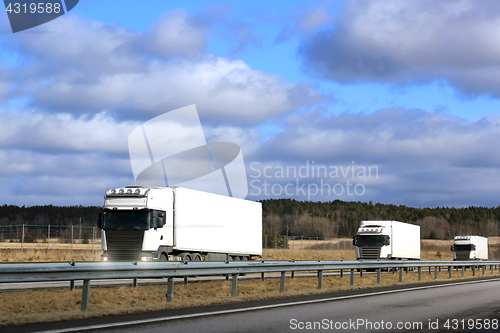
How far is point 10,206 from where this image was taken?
479 ft

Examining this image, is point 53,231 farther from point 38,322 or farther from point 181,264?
point 38,322

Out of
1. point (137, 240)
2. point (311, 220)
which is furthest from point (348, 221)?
point (137, 240)

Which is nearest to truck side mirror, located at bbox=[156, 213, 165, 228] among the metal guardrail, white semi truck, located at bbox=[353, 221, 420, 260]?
the metal guardrail

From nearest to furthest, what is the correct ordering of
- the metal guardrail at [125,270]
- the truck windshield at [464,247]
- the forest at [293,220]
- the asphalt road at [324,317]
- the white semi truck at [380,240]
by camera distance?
1. the asphalt road at [324,317]
2. the metal guardrail at [125,270]
3. the white semi truck at [380,240]
4. the truck windshield at [464,247]
5. the forest at [293,220]

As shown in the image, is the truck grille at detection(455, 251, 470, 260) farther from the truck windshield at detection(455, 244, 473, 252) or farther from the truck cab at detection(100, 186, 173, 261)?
the truck cab at detection(100, 186, 173, 261)

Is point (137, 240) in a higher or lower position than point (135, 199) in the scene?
lower

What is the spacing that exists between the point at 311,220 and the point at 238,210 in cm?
14262

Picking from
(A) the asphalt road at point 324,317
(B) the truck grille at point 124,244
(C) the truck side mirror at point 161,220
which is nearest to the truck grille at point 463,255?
(C) the truck side mirror at point 161,220

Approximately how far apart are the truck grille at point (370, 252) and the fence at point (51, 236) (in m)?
18.9

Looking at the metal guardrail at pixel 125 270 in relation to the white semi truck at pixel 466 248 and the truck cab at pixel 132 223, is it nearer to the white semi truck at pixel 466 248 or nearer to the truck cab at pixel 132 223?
the truck cab at pixel 132 223

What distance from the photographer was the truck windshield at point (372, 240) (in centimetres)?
4033

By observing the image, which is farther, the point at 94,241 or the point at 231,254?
the point at 94,241

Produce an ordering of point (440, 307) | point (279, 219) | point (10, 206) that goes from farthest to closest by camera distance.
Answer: point (279, 219) < point (10, 206) < point (440, 307)

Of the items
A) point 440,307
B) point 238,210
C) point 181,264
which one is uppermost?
point 238,210
